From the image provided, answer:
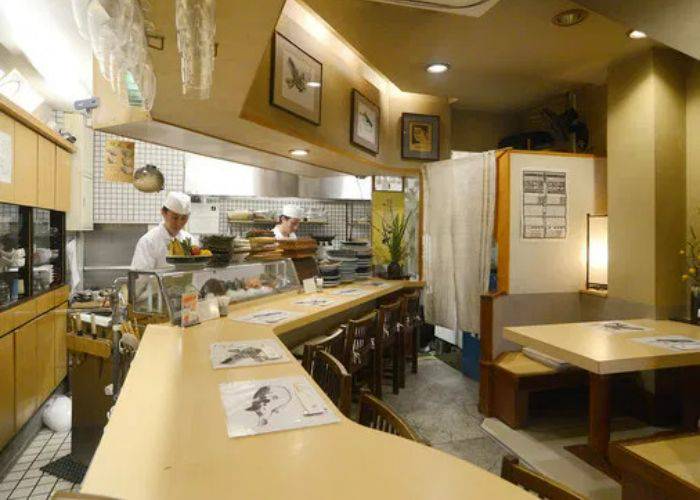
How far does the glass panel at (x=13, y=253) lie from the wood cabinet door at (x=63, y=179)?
60 cm

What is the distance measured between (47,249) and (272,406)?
402 cm

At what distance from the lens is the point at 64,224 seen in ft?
14.8

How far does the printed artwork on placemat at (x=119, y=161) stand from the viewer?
14.1ft

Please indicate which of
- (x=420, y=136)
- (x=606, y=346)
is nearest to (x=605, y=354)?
(x=606, y=346)

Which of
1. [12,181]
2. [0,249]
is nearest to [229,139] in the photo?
[12,181]

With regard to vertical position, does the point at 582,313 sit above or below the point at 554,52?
below

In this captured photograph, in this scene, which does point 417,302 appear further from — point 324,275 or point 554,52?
point 554,52

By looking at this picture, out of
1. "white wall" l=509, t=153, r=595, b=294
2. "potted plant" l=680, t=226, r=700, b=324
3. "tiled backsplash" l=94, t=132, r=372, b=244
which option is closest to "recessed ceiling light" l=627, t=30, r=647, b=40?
"white wall" l=509, t=153, r=595, b=294

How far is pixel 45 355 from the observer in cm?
371

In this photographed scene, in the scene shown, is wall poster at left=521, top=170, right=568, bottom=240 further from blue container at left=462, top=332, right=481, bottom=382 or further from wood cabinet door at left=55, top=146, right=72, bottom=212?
wood cabinet door at left=55, top=146, right=72, bottom=212

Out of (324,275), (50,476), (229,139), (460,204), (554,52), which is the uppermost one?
(554,52)

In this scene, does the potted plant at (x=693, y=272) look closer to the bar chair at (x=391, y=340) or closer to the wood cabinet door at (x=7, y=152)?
the bar chair at (x=391, y=340)

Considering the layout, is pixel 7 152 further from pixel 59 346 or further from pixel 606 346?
pixel 606 346

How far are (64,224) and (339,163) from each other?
9.71ft
